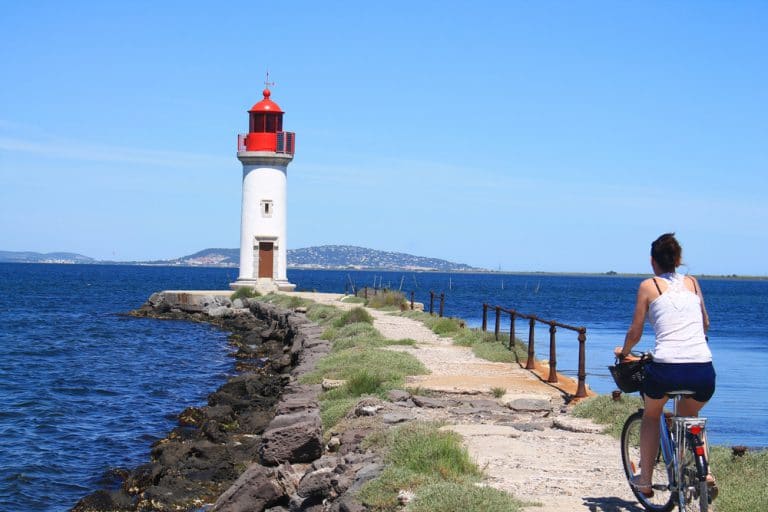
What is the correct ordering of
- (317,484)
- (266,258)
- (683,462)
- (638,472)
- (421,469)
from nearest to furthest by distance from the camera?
(683,462), (638,472), (421,469), (317,484), (266,258)

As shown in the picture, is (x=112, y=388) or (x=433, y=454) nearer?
(x=433, y=454)

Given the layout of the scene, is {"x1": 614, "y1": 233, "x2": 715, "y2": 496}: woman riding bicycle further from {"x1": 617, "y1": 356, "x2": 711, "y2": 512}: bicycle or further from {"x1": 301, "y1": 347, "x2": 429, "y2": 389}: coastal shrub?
{"x1": 301, "y1": 347, "x2": 429, "y2": 389}: coastal shrub

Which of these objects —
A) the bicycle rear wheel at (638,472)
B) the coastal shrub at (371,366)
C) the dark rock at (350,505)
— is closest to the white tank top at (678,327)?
the bicycle rear wheel at (638,472)

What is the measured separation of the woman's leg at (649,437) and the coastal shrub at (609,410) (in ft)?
10.2

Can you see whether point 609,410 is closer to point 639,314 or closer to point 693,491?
point 693,491

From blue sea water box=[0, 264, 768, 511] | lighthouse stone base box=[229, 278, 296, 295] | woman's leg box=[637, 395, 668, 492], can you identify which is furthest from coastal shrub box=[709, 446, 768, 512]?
lighthouse stone base box=[229, 278, 296, 295]

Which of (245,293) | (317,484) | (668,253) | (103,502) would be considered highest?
(668,253)

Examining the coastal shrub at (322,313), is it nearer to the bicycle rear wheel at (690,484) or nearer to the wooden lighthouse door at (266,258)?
the wooden lighthouse door at (266,258)

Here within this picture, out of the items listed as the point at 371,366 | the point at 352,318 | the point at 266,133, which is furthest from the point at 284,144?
the point at 371,366

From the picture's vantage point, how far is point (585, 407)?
10.7 m

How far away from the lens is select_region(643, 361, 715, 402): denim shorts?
602 cm

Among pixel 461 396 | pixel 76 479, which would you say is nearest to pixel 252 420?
pixel 76 479

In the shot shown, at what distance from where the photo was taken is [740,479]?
7184 mm

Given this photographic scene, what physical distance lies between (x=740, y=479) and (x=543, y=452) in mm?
2044
